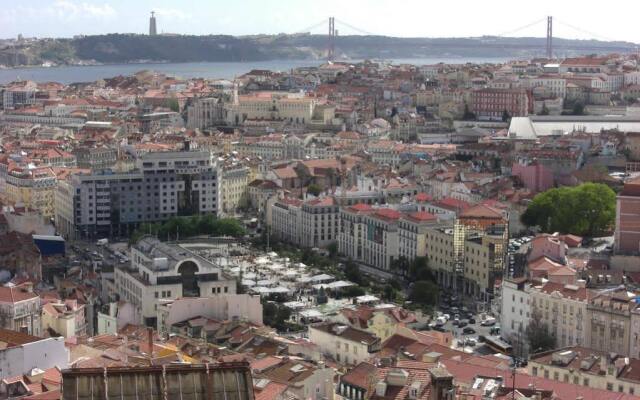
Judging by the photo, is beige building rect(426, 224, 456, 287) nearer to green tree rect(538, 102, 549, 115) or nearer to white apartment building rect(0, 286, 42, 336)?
white apartment building rect(0, 286, 42, 336)

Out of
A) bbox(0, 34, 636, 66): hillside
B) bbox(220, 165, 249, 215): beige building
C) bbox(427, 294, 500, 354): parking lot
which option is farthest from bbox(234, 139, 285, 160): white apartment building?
bbox(0, 34, 636, 66): hillside

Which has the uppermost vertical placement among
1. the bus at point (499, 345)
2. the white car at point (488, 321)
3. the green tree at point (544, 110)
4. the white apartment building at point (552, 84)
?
the white apartment building at point (552, 84)

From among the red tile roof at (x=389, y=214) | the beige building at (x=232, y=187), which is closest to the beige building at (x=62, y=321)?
the red tile roof at (x=389, y=214)

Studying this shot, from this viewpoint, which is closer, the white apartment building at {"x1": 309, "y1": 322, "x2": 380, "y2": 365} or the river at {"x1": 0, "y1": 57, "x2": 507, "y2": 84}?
the white apartment building at {"x1": 309, "y1": 322, "x2": 380, "y2": 365}

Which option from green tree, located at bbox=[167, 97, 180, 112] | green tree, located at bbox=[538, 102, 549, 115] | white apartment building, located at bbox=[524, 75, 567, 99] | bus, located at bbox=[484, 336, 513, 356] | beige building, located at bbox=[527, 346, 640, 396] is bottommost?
bus, located at bbox=[484, 336, 513, 356]

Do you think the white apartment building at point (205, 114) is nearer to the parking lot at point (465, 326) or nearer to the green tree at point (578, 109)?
the green tree at point (578, 109)

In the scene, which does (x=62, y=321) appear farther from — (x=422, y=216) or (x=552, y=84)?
(x=552, y=84)

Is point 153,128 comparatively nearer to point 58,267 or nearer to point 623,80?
point 623,80

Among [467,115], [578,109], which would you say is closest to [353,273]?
[467,115]
